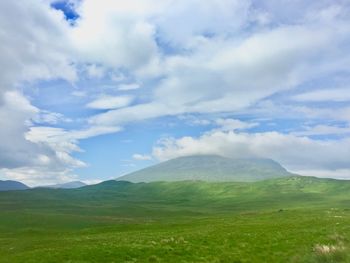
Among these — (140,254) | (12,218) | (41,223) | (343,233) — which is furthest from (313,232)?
(12,218)

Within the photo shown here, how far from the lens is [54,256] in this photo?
35219mm

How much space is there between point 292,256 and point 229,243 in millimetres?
7488

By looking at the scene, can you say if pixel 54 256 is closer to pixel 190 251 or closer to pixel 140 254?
pixel 140 254

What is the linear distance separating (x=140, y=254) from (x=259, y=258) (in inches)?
391

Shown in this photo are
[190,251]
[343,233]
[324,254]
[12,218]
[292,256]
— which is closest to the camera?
[324,254]

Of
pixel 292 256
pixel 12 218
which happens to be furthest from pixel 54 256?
pixel 12 218

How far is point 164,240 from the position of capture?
141ft

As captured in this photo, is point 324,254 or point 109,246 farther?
point 109,246

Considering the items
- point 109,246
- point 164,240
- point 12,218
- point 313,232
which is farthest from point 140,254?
point 12,218

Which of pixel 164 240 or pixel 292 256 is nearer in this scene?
pixel 292 256

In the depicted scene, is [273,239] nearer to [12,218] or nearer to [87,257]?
[87,257]

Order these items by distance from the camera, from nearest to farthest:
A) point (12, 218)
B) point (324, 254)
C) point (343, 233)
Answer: point (324, 254) → point (343, 233) → point (12, 218)

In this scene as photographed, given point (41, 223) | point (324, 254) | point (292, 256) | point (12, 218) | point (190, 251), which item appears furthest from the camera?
point (12, 218)

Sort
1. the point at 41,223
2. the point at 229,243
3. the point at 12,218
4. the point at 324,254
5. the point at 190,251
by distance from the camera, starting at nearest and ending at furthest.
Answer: the point at 324,254 < the point at 190,251 < the point at 229,243 < the point at 41,223 < the point at 12,218
